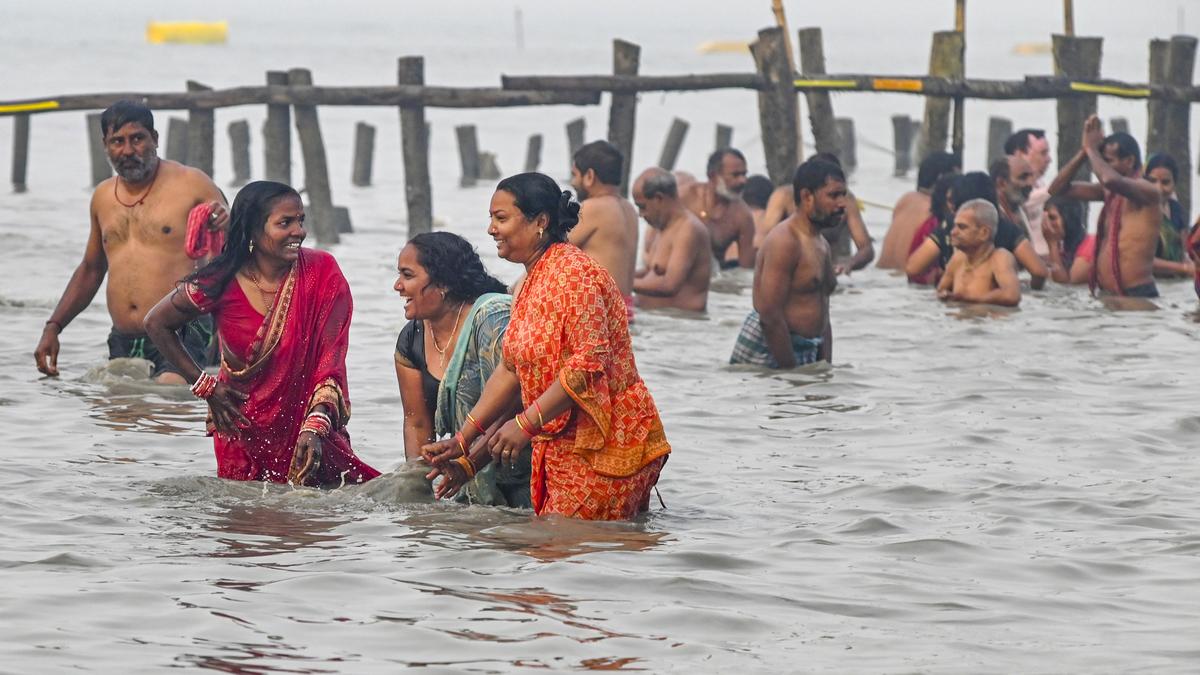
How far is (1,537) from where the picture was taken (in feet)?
20.6

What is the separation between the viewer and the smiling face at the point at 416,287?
6.25 metres

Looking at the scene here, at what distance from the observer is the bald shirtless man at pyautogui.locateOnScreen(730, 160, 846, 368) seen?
9.19m

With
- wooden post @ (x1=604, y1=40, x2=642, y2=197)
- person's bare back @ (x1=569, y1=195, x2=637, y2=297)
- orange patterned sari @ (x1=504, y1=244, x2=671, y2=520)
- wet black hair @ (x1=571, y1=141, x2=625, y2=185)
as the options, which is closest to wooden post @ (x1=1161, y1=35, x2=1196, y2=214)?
wooden post @ (x1=604, y1=40, x2=642, y2=197)

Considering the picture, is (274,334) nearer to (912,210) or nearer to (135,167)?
(135,167)

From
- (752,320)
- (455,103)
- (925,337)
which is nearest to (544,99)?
(455,103)

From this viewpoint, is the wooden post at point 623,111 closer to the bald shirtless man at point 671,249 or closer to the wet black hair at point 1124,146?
the bald shirtless man at point 671,249

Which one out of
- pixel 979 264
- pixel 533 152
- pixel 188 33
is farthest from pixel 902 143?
pixel 188 33

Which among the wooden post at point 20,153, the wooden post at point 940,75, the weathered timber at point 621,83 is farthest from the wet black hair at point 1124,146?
the wooden post at point 20,153

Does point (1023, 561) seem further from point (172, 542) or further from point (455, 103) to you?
point (455, 103)

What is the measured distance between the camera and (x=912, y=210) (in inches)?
591

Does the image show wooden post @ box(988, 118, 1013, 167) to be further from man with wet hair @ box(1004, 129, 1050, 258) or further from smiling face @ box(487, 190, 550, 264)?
smiling face @ box(487, 190, 550, 264)

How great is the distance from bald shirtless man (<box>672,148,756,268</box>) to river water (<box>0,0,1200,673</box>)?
1.97 metres

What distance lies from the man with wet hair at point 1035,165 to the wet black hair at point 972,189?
1.58m

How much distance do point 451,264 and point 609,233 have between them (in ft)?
15.0
